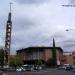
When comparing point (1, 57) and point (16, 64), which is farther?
point (16, 64)

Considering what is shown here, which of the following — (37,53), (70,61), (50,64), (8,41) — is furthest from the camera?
(70,61)

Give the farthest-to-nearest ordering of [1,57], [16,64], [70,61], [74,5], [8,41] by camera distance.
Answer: [70,61] < [16,64] < [8,41] < [1,57] < [74,5]

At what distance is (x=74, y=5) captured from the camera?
1670 centimetres

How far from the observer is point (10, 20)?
63.5m

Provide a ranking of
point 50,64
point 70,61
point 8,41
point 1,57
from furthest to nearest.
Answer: point 70,61
point 50,64
point 8,41
point 1,57

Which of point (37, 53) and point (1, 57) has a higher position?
point (37, 53)

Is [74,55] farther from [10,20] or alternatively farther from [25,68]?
[10,20]

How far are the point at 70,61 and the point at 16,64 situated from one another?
67.6 metres

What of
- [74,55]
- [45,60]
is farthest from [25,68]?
[74,55]

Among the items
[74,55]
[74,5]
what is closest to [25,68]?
[74,5]

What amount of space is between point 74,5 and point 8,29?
48936 mm

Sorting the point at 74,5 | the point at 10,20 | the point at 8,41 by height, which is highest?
the point at 10,20

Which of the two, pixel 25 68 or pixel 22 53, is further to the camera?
pixel 22 53

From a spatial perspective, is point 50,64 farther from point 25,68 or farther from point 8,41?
point 8,41
